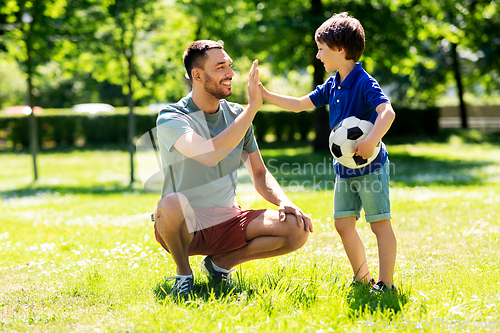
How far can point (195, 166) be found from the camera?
3562 mm

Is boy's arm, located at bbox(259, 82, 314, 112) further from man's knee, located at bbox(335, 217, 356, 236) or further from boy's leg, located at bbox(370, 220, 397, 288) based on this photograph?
boy's leg, located at bbox(370, 220, 397, 288)

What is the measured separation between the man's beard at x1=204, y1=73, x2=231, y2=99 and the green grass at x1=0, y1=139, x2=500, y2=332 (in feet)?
4.02

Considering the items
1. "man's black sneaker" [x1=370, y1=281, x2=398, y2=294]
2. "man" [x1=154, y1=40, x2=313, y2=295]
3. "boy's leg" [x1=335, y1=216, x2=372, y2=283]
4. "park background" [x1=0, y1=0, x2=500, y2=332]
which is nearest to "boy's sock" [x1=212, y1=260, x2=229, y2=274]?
"man" [x1=154, y1=40, x2=313, y2=295]

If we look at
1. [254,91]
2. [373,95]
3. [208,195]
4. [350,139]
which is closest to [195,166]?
[208,195]

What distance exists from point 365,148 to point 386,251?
2.73ft

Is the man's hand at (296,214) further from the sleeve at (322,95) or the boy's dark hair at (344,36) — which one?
the boy's dark hair at (344,36)

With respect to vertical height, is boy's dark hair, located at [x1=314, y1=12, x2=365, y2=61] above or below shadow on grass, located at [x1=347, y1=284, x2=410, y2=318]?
above

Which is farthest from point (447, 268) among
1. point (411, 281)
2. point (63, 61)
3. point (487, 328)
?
point (63, 61)

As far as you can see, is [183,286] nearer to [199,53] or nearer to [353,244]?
[353,244]

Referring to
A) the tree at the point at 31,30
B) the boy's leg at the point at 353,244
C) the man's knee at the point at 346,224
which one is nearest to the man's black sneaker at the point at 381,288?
the boy's leg at the point at 353,244

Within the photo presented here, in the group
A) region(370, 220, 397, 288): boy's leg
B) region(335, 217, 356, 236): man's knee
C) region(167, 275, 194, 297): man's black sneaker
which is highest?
region(335, 217, 356, 236): man's knee

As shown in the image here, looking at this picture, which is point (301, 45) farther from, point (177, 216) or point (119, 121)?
point (177, 216)

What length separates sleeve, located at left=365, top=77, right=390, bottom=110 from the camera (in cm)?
326

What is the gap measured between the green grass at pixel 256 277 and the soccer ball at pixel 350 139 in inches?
35.5
